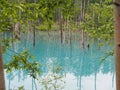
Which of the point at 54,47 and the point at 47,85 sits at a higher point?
the point at 47,85

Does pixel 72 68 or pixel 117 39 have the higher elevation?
pixel 117 39

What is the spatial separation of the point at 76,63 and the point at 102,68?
1.73 meters

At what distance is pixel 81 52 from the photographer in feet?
65.7

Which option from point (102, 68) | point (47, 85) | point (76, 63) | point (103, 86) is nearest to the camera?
point (47, 85)

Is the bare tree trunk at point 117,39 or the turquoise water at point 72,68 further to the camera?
the turquoise water at point 72,68

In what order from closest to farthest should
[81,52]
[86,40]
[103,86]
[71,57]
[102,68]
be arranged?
[103,86], [102,68], [71,57], [81,52], [86,40]

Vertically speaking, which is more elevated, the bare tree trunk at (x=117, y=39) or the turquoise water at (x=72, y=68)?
the bare tree trunk at (x=117, y=39)

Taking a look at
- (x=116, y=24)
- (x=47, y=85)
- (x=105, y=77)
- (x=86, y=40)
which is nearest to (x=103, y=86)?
(x=105, y=77)

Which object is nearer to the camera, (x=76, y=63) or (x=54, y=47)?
(x=76, y=63)

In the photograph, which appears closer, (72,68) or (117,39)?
(117,39)

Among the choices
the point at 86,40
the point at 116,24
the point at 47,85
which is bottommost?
the point at 86,40

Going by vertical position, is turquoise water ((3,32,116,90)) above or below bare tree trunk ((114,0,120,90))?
below

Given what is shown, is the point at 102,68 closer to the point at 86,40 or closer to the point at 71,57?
the point at 71,57

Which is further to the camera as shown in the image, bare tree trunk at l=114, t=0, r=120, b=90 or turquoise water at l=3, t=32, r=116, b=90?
turquoise water at l=3, t=32, r=116, b=90
